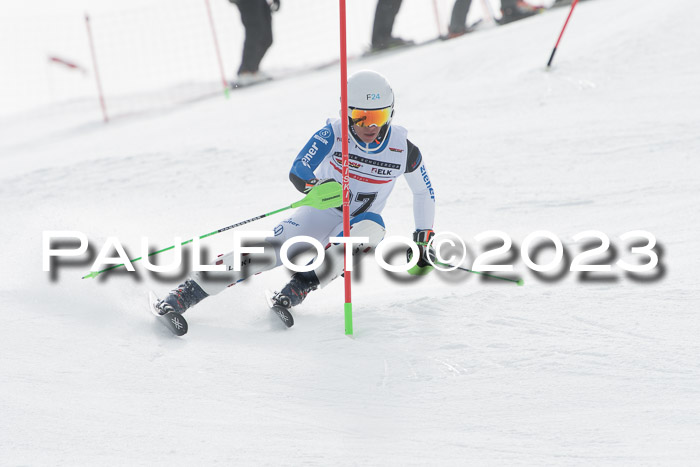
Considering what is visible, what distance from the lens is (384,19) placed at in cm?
1157

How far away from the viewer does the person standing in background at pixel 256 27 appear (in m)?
10.7

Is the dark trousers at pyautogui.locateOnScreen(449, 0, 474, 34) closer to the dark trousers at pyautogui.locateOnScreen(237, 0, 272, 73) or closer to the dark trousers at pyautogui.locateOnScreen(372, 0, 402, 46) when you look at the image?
the dark trousers at pyautogui.locateOnScreen(372, 0, 402, 46)

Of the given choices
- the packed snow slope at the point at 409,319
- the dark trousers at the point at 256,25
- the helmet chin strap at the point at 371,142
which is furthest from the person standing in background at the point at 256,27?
the helmet chin strap at the point at 371,142

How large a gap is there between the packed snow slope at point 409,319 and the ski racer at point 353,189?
7.5 inches

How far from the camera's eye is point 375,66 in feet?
34.6

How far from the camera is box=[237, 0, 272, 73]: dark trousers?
10.7 meters

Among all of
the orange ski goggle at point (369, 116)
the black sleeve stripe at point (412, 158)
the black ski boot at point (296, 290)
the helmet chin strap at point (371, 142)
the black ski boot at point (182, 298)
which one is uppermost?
the orange ski goggle at point (369, 116)

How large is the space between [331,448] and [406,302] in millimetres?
1524

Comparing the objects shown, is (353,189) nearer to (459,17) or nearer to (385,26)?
(385,26)

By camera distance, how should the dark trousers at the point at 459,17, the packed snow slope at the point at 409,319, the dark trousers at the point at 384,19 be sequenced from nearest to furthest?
the packed snow slope at the point at 409,319, the dark trousers at the point at 384,19, the dark trousers at the point at 459,17

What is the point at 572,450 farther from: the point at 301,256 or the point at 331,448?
the point at 301,256

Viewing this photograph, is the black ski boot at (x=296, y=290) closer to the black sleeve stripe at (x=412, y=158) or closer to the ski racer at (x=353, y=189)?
the ski racer at (x=353, y=189)

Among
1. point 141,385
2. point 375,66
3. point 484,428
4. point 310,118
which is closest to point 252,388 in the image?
point 141,385

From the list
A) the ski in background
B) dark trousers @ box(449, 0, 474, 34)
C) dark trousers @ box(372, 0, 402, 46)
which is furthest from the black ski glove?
dark trousers @ box(449, 0, 474, 34)
